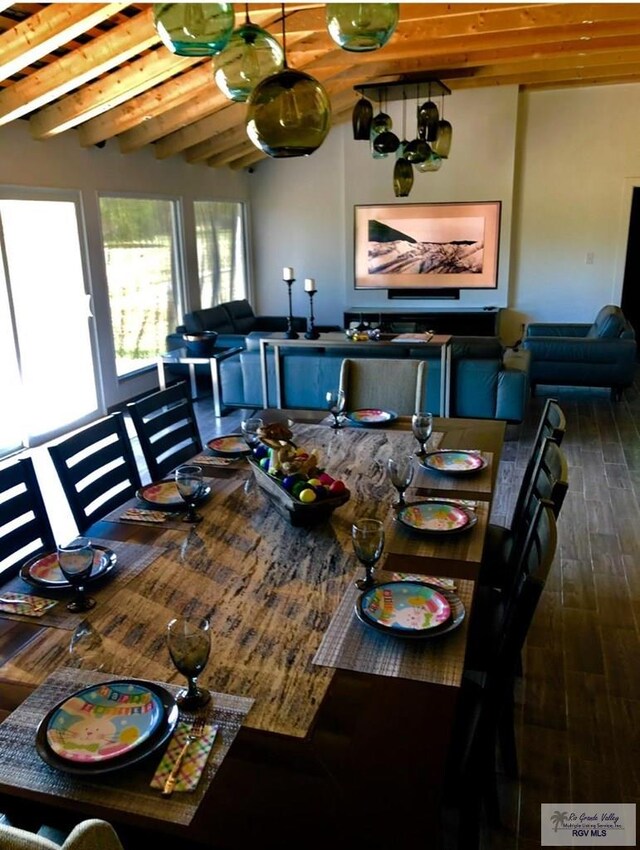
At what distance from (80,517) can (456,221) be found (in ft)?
24.2

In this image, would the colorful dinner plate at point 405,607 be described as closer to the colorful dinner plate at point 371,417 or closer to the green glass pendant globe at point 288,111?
the green glass pendant globe at point 288,111

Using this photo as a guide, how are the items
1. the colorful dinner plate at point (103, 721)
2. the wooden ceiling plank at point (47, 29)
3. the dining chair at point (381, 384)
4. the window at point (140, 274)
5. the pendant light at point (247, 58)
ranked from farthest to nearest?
1. the window at point (140, 274)
2. the wooden ceiling plank at point (47, 29)
3. the dining chair at point (381, 384)
4. the pendant light at point (247, 58)
5. the colorful dinner plate at point (103, 721)

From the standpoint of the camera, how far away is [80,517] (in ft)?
7.52

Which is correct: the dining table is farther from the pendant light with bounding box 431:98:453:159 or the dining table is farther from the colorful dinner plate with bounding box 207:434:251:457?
the pendant light with bounding box 431:98:453:159

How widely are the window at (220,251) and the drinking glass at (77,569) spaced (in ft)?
23.2

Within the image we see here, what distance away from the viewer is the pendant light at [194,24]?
1.74m

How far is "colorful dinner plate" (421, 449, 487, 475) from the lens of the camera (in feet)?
8.05

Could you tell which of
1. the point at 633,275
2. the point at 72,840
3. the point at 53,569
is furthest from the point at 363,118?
the point at 633,275

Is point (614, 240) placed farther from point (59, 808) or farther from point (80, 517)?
point (59, 808)

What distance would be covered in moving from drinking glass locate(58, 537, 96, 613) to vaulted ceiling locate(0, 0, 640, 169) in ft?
10.2

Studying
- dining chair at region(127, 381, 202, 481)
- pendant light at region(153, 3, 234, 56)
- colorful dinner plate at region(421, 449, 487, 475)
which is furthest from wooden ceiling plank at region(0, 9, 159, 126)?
colorful dinner plate at region(421, 449, 487, 475)

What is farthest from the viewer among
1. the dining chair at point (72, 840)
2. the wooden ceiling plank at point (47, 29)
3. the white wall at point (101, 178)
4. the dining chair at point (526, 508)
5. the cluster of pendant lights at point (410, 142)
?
the white wall at point (101, 178)

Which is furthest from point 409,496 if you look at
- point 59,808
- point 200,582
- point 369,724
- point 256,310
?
point 256,310

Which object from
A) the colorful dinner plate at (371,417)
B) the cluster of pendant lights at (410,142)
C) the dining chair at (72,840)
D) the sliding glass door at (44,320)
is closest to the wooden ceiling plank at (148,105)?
the sliding glass door at (44,320)
